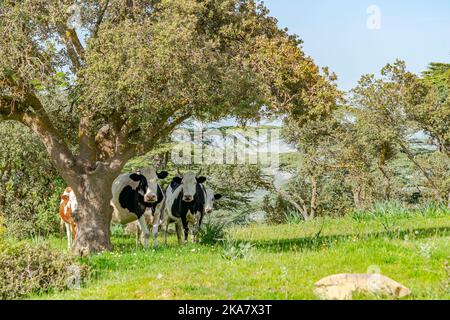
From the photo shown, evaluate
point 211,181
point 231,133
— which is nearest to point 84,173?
point 211,181

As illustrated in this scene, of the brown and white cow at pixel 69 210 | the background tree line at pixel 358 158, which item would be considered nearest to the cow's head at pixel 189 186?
the brown and white cow at pixel 69 210

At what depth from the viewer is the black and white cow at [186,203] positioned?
19.0 m

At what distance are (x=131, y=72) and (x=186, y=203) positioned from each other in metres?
5.52

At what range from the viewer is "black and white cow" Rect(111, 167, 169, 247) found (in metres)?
18.9

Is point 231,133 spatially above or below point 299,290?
above

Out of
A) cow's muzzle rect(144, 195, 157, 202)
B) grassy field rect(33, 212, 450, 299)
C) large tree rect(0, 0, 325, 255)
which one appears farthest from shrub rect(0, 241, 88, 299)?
cow's muzzle rect(144, 195, 157, 202)

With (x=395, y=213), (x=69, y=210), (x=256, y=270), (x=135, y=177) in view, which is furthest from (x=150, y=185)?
(x=395, y=213)

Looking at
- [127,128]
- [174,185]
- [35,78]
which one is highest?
[35,78]

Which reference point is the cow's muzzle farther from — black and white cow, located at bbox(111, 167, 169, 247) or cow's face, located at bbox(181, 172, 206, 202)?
cow's face, located at bbox(181, 172, 206, 202)

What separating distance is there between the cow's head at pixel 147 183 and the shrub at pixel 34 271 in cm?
547

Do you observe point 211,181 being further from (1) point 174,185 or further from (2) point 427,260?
(2) point 427,260

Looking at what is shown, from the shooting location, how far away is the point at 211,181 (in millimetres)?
38969
